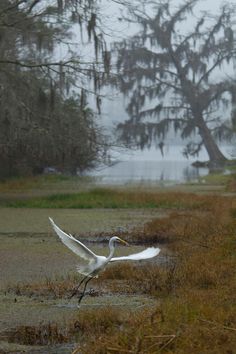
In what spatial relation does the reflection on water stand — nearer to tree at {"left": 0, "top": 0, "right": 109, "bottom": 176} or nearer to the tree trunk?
the tree trunk

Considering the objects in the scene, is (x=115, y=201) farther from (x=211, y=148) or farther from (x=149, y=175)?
(x=211, y=148)

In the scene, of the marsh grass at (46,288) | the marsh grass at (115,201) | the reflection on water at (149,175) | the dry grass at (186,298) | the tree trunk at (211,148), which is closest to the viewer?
the dry grass at (186,298)

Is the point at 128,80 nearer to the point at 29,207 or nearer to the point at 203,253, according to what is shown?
the point at 29,207

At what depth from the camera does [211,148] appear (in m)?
47.6

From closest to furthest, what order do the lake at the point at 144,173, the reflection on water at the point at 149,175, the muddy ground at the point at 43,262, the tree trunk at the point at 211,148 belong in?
the muddy ground at the point at 43,262
the lake at the point at 144,173
the reflection on water at the point at 149,175
the tree trunk at the point at 211,148

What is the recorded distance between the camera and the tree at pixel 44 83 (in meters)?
18.1

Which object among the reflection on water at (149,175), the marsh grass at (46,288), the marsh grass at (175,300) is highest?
the marsh grass at (175,300)

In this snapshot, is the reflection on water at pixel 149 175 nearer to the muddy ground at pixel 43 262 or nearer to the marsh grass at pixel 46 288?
the muddy ground at pixel 43 262

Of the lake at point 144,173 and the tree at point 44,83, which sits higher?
the tree at point 44,83

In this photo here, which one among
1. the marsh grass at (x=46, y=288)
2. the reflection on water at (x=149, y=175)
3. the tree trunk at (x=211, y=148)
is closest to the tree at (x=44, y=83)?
the reflection on water at (x=149, y=175)

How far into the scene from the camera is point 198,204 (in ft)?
55.5

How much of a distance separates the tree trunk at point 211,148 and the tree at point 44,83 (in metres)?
23.5

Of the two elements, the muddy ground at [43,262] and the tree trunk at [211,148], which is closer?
the muddy ground at [43,262]

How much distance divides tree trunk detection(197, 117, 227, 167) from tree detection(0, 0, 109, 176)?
926 inches
